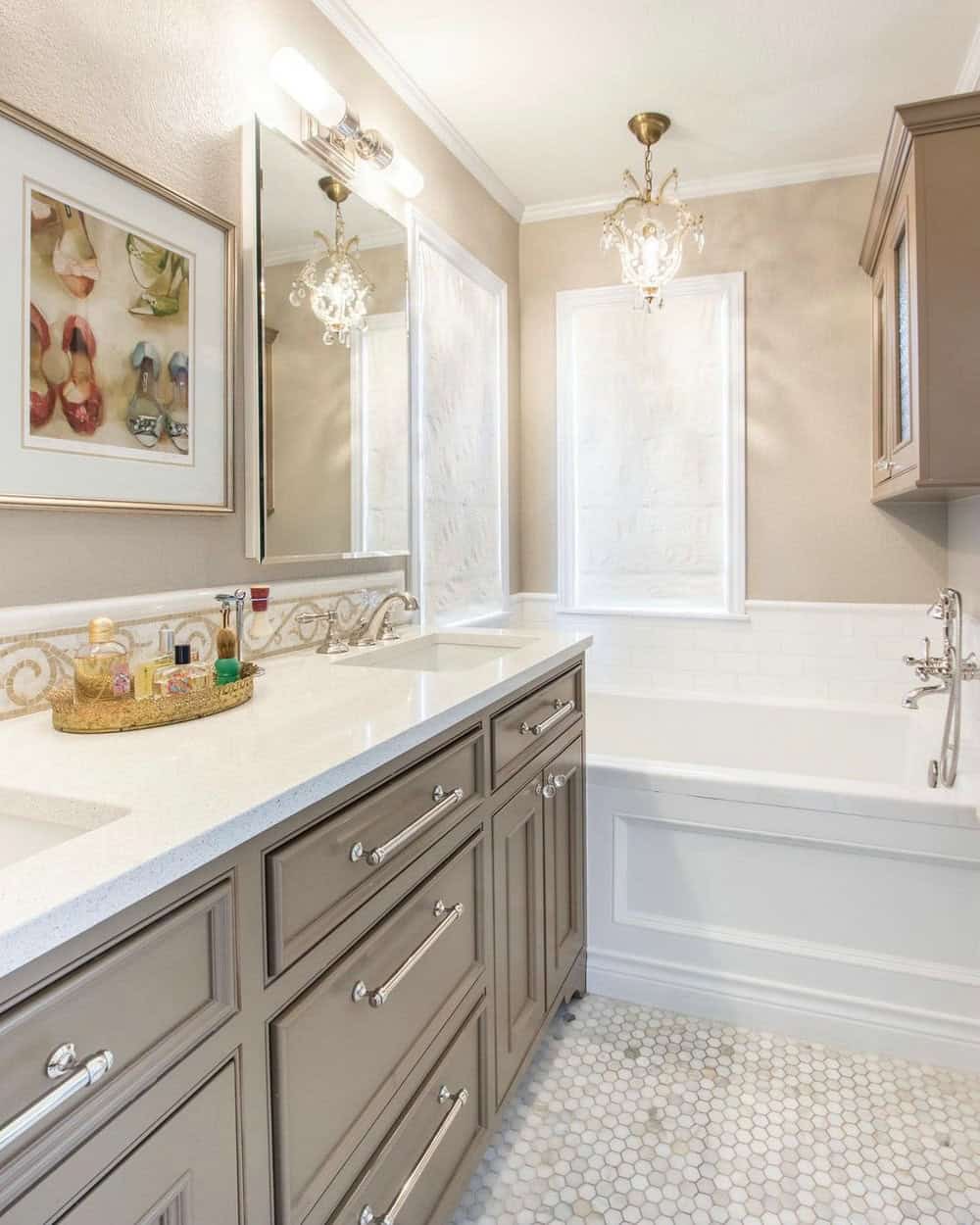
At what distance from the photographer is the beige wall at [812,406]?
289 centimetres

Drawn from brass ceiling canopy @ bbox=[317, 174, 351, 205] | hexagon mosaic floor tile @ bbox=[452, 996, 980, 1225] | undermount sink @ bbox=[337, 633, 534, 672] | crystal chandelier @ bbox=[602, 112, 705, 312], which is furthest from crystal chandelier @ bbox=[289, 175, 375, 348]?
hexagon mosaic floor tile @ bbox=[452, 996, 980, 1225]

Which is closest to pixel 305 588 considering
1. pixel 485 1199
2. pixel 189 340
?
pixel 189 340

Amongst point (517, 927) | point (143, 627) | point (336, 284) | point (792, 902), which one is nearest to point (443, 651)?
point (517, 927)

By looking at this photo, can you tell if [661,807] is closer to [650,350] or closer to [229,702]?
[229,702]

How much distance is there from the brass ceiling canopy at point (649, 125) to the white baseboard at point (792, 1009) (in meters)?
2.54

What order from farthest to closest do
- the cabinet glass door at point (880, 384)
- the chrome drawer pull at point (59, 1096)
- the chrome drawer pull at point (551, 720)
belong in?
the cabinet glass door at point (880, 384) < the chrome drawer pull at point (551, 720) < the chrome drawer pull at point (59, 1096)

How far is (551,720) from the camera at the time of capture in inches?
69.9

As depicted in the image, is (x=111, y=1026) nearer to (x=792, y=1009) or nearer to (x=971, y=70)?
(x=792, y=1009)

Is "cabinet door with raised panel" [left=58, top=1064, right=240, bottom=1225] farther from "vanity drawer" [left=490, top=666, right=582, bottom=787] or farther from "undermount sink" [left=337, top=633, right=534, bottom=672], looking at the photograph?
"undermount sink" [left=337, top=633, right=534, bottom=672]

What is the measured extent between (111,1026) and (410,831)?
0.52m

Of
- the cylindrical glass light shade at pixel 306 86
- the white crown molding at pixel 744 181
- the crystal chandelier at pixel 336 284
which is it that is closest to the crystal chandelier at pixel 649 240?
the white crown molding at pixel 744 181

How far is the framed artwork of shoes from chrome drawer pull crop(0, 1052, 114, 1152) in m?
0.87

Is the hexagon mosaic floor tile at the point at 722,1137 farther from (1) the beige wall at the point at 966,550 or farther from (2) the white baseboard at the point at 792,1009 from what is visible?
(1) the beige wall at the point at 966,550

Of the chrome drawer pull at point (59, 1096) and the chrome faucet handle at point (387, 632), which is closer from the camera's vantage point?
the chrome drawer pull at point (59, 1096)
